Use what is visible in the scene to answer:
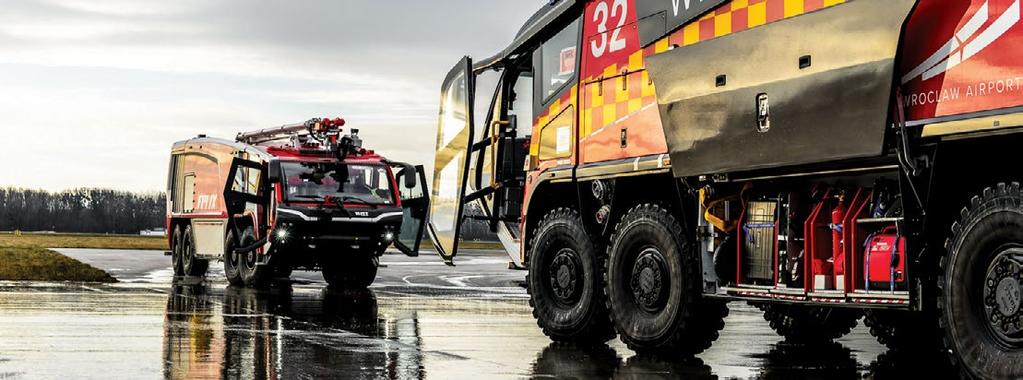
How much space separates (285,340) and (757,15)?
4661 mm

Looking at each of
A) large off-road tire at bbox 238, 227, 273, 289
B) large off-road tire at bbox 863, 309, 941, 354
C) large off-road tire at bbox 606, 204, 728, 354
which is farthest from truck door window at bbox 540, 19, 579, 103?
large off-road tire at bbox 238, 227, 273, 289

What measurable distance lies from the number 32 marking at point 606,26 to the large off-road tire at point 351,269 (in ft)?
43.9

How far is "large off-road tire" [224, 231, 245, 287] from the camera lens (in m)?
26.2

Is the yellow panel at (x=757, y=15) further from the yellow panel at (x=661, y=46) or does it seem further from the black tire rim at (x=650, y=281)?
the black tire rim at (x=650, y=281)

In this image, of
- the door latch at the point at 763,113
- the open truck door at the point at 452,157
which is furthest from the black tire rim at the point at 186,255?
the door latch at the point at 763,113

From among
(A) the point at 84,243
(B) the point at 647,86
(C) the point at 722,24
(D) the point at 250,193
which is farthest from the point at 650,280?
(A) the point at 84,243

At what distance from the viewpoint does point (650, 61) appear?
439 inches

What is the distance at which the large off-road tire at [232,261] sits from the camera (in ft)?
86.1

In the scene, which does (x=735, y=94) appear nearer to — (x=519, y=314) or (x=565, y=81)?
(x=565, y=81)

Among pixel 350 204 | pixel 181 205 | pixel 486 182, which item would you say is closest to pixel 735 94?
pixel 486 182

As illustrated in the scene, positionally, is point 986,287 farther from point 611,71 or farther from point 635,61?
point 611,71

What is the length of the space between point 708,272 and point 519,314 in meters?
6.35

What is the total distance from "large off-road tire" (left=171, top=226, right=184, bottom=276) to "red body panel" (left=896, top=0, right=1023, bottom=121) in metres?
23.2

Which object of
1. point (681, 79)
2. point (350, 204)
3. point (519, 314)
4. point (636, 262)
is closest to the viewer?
point (681, 79)
